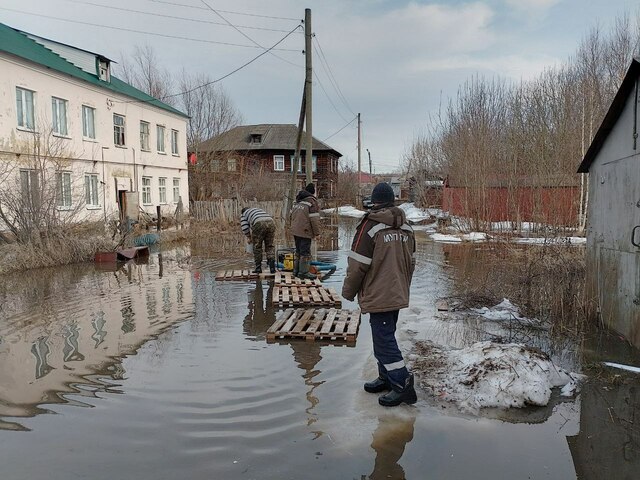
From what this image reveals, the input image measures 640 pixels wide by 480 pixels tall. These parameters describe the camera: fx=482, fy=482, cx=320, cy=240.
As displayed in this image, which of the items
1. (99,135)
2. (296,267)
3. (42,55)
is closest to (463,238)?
(296,267)

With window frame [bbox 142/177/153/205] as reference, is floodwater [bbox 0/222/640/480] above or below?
below

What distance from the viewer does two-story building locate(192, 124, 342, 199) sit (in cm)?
3769

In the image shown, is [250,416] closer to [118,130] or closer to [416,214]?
[118,130]

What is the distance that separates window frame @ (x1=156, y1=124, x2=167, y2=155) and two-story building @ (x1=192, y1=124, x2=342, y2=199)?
9.53 metres

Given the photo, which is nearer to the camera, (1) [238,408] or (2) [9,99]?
(1) [238,408]

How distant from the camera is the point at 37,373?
16.8 ft

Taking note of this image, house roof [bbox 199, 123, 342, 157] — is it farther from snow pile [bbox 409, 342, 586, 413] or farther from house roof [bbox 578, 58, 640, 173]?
snow pile [bbox 409, 342, 586, 413]

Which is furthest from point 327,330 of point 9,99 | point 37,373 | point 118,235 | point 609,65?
point 609,65

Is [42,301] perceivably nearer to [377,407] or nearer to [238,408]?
[238,408]

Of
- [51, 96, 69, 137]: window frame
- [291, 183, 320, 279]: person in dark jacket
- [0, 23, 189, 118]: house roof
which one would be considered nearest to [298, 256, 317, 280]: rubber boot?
[291, 183, 320, 279]: person in dark jacket

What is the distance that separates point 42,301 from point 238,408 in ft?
20.2

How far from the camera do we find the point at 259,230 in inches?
402

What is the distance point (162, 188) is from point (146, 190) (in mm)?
1915

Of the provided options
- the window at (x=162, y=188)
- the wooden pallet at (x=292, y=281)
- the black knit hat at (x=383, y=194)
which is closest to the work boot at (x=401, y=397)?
the black knit hat at (x=383, y=194)
